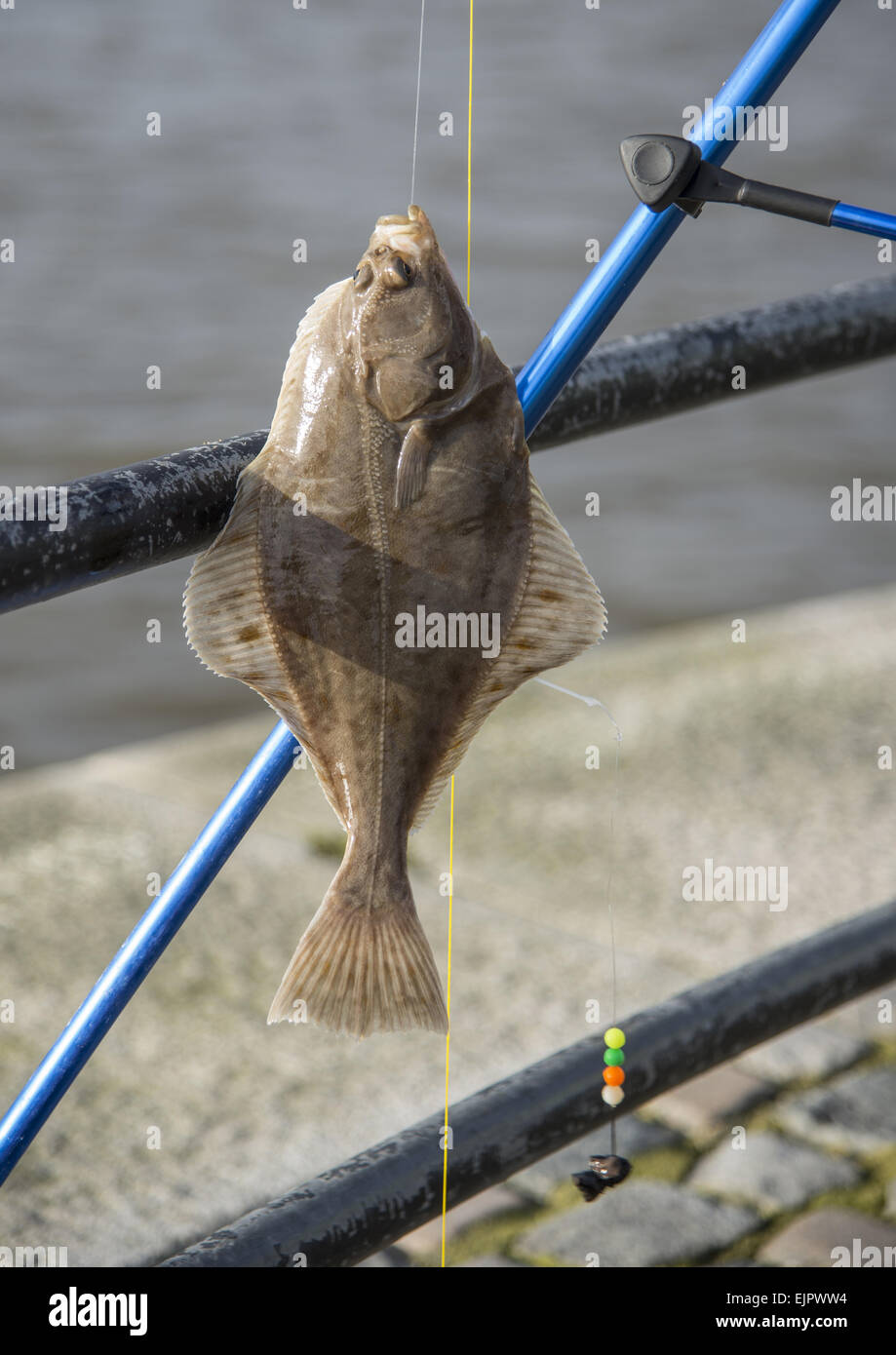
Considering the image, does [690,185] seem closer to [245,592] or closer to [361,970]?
[245,592]

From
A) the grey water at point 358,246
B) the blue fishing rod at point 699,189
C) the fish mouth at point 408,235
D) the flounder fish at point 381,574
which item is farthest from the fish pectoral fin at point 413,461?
the grey water at point 358,246

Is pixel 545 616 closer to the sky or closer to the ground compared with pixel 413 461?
closer to the ground

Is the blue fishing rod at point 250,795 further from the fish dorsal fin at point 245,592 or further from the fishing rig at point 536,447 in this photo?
the fish dorsal fin at point 245,592

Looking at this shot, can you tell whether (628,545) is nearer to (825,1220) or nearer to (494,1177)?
(825,1220)

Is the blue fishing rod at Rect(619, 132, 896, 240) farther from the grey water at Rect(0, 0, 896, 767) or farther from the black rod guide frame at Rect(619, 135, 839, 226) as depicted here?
the grey water at Rect(0, 0, 896, 767)

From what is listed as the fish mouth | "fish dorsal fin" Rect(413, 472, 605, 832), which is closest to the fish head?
the fish mouth

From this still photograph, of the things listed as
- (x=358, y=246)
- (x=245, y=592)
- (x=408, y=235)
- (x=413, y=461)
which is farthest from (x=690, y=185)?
(x=358, y=246)
